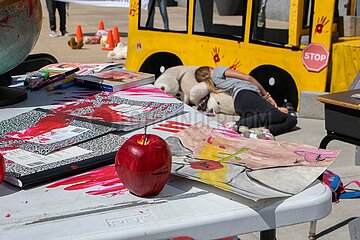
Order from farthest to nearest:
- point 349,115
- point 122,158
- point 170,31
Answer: point 170,31, point 349,115, point 122,158

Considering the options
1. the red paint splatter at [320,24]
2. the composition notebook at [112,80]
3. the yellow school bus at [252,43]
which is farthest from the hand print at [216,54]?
the composition notebook at [112,80]

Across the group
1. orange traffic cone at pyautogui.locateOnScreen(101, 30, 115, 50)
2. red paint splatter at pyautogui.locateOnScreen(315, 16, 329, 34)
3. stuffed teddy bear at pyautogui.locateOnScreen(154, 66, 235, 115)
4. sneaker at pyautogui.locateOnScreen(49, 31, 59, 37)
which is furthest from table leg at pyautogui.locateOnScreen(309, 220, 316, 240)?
sneaker at pyautogui.locateOnScreen(49, 31, 59, 37)

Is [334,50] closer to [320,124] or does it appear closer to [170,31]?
[320,124]

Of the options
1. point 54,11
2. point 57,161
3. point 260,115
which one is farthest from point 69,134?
point 54,11

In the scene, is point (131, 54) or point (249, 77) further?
point (131, 54)

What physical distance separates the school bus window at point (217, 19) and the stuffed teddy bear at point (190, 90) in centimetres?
Result: 69

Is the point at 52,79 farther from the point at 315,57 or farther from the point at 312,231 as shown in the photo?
the point at 315,57

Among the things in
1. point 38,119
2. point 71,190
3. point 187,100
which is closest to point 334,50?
point 187,100

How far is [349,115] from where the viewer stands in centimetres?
352

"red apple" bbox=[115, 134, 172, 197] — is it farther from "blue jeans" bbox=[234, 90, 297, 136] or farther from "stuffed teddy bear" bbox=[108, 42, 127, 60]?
"stuffed teddy bear" bbox=[108, 42, 127, 60]

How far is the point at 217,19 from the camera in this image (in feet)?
22.1

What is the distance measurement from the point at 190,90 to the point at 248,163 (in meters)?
4.35

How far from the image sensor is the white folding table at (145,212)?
1287 millimetres

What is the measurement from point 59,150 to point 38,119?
392 millimetres
